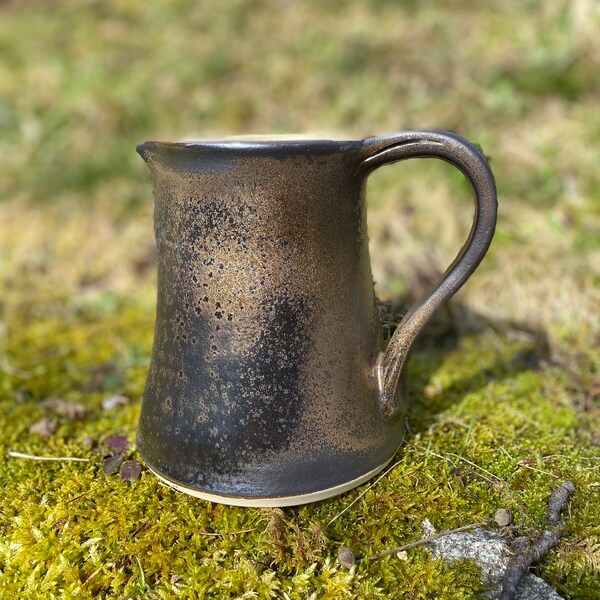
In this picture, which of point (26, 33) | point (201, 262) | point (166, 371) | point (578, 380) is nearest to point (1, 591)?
point (166, 371)

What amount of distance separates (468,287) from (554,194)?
40.6 inches

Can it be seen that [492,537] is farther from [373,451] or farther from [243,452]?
[243,452]

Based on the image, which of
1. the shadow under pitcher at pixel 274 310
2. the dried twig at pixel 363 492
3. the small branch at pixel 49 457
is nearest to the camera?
the shadow under pitcher at pixel 274 310

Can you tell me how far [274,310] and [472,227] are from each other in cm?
54

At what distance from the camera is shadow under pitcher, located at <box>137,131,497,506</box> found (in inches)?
54.3

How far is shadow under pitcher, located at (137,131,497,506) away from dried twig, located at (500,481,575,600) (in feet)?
1.36

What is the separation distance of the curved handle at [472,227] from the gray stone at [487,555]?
35 centimetres

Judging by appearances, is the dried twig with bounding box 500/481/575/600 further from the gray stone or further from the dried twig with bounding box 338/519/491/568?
the dried twig with bounding box 338/519/491/568

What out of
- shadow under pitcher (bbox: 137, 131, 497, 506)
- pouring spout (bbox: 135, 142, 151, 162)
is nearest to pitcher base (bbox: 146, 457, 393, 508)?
shadow under pitcher (bbox: 137, 131, 497, 506)

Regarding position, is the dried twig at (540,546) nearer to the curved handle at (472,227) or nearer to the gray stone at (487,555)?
the gray stone at (487,555)

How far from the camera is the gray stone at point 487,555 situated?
1420 mm

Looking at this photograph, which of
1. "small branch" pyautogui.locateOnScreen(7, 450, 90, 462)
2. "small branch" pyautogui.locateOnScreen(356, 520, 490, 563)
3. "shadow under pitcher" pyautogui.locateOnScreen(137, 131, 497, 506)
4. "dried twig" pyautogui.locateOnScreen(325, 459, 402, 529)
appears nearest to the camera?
"shadow under pitcher" pyautogui.locateOnScreen(137, 131, 497, 506)

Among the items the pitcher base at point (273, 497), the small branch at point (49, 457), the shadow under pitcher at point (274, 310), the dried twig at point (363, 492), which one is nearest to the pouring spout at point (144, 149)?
the shadow under pitcher at point (274, 310)

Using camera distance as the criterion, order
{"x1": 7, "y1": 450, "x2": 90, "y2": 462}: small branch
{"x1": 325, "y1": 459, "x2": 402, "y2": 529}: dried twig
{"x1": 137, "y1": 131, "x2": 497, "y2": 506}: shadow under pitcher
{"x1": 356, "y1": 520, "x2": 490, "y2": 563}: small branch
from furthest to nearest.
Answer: {"x1": 7, "y1": 450, "x2": 90, "y2": 462}: small branch → {"x1": 325, "y1": 459, "x2": 402, "y2": 529}: dried twig → {"x1": 356, "y1": 520, "x2": 490, "y2": 563}: small branch → {"x1": 137, "y1": 131, "x2": 497, "y2": 506}: shadow under pitcher
